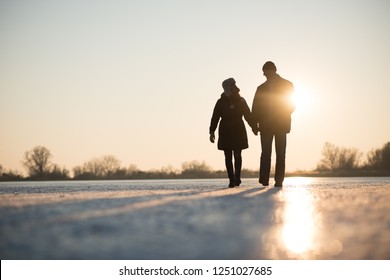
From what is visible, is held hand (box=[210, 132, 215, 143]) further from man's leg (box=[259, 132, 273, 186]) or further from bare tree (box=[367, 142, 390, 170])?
bare tree (box=[367, 142, 390, 170])

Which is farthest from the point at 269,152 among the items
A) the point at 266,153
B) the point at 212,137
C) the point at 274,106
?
the point at 212,137

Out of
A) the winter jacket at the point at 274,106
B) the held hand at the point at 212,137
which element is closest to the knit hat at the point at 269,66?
the winter jacket at the point at 274,106

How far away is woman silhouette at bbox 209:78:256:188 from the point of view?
1048 cm

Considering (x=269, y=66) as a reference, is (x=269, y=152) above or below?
below

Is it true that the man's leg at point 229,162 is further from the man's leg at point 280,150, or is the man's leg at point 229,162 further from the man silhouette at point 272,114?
the man's leg at point 280,150

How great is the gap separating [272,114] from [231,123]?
1.17m

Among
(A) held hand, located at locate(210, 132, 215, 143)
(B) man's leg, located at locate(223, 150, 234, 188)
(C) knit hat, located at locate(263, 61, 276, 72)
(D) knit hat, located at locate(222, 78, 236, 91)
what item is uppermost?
(C) knit hat, located at locate(263, 61, 276, 72)

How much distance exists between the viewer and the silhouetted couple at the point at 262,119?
9.79 metres

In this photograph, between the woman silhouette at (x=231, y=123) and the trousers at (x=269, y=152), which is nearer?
the trousers at (x=269, y=152)

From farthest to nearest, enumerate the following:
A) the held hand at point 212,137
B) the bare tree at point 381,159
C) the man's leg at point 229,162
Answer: the bare tree at point 381,159 → the held hand at point 212,137 → the man's leg at point 229,162

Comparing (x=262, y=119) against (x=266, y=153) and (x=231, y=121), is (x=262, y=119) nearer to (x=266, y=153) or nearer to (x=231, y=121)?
(x=266, y=153)

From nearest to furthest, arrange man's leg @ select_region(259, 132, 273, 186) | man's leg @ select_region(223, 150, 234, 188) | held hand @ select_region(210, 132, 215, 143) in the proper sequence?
man's leg @ select_region(259, 132, 273, 186) → man's leg @ select_region(223, 150, 234, 188) → held hand @ select_region(210, 132, 215, 143)

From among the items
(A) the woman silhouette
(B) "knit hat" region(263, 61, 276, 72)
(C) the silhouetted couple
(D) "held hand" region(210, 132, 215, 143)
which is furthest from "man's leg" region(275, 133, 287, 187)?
(D) "held hand" region(210, 132, 215, 143)

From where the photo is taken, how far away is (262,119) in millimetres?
9914
